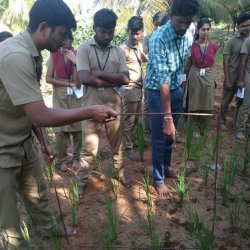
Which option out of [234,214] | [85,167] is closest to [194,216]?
[234,214]

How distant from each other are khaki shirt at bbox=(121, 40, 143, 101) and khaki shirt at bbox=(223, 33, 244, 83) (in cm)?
138

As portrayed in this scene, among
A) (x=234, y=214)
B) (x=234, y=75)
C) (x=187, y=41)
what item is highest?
(x=187, y=41)

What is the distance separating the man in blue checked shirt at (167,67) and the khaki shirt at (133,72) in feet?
3.38

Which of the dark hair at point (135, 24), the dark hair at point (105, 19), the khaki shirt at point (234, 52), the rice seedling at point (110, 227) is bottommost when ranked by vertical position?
the rice seedling at point (110, 227)

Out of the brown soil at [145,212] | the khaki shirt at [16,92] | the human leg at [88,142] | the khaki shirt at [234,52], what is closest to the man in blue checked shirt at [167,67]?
the brown soil at [145,212]

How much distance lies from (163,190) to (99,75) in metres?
1.23

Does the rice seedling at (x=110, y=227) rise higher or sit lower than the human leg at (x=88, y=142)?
lower

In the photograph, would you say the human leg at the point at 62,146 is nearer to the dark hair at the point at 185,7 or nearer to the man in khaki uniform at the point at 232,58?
the dark hair at the point at 185,7

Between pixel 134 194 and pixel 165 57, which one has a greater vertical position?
pixel 165 57

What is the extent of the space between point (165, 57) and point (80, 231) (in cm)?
157

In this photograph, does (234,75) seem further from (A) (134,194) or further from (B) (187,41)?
(A) (134,194)

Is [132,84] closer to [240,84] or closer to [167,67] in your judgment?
[167,67]

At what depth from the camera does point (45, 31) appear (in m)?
1.74

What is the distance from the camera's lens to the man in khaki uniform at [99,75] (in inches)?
110
